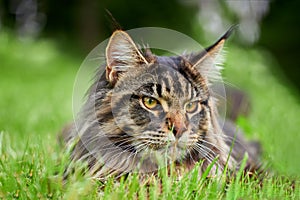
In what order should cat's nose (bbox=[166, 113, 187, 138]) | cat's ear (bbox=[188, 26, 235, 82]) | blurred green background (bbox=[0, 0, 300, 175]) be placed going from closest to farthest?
cat's nose (bbox=[166, 113, 187, 138]) → cat's ear (bbox=[188, 26, 235, 82]) → blurred green background (bbox=[0, 0, 300, 175])

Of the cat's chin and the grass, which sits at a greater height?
the cat's chin

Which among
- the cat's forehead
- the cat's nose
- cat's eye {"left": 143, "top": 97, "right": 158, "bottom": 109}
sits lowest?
the cat's nose

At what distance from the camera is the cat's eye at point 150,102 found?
218 cm

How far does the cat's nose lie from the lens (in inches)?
81.7

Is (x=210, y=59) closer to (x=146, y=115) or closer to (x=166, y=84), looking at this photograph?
(x=166, y=84)

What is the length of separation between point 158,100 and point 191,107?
20 centimetres

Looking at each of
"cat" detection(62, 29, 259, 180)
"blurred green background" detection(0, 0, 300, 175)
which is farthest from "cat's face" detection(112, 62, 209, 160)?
"blurred green background" detection(0, 0, 300, 175)

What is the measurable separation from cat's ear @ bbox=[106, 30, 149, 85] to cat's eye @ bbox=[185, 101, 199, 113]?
315 millimetres

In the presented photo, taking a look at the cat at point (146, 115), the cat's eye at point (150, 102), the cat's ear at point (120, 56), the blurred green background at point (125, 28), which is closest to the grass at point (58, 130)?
the blurred green background at point (125, 28)

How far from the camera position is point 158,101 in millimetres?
2182

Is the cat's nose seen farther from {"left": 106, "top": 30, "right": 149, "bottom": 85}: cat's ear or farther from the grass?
{"left": 106, "top": 30, "right": 149, "bottom": 85}: cat's ear

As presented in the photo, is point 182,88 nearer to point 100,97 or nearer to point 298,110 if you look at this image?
point 100,97

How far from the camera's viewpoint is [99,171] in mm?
2225

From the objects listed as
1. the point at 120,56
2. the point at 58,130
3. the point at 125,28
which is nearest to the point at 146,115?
the point at 120,56
